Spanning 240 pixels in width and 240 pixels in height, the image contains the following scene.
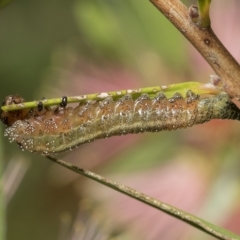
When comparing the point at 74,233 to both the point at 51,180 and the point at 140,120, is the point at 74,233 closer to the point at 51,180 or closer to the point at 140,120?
the point at 140,120

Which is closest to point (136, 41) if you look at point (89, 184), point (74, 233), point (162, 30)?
point (162, 30)

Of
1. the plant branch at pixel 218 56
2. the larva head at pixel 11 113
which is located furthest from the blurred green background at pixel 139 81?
the plant branch at pixel 218 56

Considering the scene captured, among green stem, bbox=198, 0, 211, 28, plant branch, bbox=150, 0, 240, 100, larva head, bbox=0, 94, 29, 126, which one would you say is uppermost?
green stem, bbox=198, 0, 211, 28

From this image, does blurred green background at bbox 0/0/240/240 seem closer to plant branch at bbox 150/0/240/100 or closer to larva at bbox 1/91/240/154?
larva at bbox 1/91/240/154

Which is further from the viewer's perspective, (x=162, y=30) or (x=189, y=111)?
(x=162, y=30)

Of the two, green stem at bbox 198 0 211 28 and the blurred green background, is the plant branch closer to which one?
green stem at bbox 198 0 211 28

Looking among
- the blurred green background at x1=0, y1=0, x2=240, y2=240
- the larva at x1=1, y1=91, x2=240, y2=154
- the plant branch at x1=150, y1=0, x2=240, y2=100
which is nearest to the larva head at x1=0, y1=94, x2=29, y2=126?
the larva at x1=1, y1=91, x2=240, y2=154

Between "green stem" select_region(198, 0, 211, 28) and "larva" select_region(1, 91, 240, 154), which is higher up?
"green stem" select_region(198, 0, 211, 28)

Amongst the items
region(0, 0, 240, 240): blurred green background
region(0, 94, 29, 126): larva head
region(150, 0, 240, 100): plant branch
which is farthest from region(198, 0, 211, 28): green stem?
region(0, 0, 240, 240): blurred green background

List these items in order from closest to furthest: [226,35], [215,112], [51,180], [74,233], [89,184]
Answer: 1. [215,112]
2. [74,233]
3. [226,35]
4. [89,184]
5. [51,180]

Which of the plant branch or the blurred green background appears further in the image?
the blurred green background
